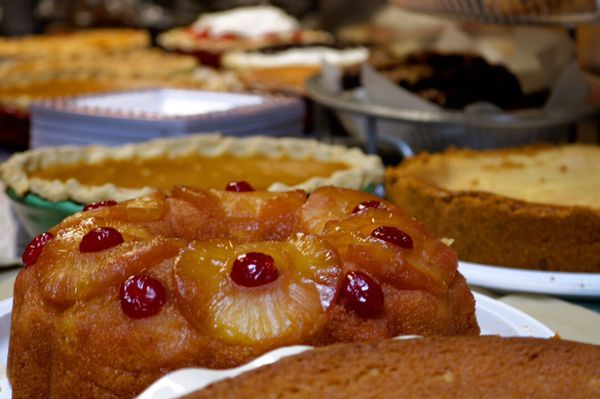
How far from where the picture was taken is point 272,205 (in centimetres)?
142

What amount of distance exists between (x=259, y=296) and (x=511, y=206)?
1.02 m

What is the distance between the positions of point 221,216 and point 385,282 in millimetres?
345

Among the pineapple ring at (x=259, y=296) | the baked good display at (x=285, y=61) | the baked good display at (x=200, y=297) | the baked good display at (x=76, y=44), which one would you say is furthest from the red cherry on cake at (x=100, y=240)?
the baked good display at (x=76, y=44)

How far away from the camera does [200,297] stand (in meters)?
1.11

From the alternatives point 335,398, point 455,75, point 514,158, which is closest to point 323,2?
point 455,75

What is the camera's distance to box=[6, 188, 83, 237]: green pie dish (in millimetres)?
2041

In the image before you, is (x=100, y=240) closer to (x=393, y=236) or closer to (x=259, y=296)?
(x=259, y=296)

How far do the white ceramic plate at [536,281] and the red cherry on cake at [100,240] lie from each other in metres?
0.85

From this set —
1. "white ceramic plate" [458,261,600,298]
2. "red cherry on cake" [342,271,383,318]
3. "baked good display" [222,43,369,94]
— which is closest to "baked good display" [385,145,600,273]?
"white ceramic plate" [458,261,600,298]

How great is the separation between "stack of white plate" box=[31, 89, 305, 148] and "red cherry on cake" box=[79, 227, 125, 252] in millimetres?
1468

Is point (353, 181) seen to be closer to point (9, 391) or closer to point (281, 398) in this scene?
point (9, 391)

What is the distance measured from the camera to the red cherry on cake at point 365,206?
139 centimetres

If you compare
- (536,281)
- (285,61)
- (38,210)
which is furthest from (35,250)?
(285,61)

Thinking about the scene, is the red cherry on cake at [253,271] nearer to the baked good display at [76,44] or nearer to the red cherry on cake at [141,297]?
the red cherry on cake at [141,297]
